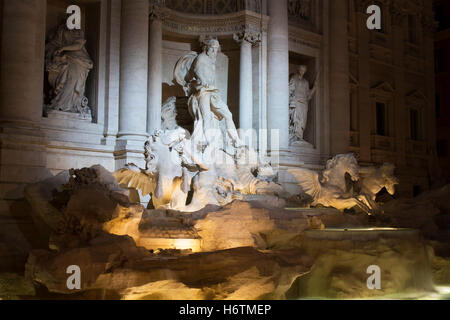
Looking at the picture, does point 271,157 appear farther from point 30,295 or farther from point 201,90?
point 30,295

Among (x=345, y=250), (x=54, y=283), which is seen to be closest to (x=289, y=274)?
(x=345, y=250)

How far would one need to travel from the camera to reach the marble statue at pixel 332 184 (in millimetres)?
14344

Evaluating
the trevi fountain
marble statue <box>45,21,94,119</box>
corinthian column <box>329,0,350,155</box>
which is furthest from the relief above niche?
marble statue <box>45,21,94,119</box>

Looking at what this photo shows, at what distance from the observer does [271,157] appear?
57.0ft

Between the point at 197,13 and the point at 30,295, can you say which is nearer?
the point at 30,295

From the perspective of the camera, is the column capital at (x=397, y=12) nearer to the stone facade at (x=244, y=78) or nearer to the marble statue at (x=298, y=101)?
the stone facade at (x=244, y=78)

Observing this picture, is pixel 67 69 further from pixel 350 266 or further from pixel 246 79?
pixel 350 266

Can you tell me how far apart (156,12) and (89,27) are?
1.95 meters

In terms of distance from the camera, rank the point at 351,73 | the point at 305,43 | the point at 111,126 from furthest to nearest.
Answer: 1. the point at 351,73
2. the point at 305,43
3. the point at 111,126

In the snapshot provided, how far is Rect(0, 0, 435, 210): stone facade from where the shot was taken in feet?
42.8

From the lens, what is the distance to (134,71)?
49.4ft

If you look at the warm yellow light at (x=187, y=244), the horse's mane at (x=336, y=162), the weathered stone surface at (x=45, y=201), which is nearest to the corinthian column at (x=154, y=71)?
the weathered stone surface at (x=45, y=201)

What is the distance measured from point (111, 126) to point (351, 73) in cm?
1078
